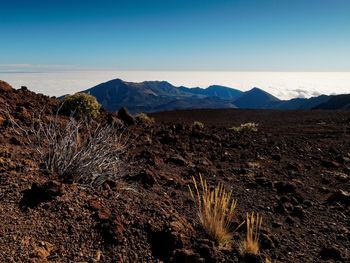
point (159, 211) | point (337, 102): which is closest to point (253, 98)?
point (337, 102)

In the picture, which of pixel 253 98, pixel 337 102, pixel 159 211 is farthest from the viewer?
pixel 253 98

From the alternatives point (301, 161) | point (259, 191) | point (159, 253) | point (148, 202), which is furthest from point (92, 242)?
point (301, 161)

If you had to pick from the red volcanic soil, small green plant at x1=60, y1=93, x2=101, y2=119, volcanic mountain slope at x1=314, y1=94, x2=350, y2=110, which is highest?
volcanic mountain slope at x1=314, y1=94, x2=350, y2=110

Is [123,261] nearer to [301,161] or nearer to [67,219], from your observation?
[67,219]

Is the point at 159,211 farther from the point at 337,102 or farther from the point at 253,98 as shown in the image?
the point at 253,98

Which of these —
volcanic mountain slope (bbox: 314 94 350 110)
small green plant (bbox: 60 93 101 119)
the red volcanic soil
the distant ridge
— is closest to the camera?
the red volcanic soil

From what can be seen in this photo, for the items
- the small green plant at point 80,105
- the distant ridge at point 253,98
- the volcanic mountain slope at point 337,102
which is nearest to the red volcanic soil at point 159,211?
the small green plant at point 80,105

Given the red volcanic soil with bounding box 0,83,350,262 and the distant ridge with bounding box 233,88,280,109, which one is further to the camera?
the distant ridge with bounding box 233,88,280,109

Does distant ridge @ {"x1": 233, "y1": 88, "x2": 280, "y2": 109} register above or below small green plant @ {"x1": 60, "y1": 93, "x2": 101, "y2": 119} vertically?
above

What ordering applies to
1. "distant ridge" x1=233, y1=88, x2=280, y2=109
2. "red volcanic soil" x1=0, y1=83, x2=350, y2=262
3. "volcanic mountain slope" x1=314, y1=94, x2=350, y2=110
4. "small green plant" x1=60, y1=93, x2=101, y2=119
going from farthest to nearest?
"distant ridge" x1=233, y1=88, x2=280, y2=109 → "volcanic mountain slope" x1=314, y1=94, x2=350, y2=110 → "small green plant" x1=60, y1=93, x2=101, y2=119 → "red volcanic soil" x1=0, y1=83, x2=350, y2=262

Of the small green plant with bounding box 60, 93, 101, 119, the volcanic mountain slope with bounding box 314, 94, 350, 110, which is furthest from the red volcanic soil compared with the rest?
the volcanic mountain slope with bounding box 314, 94, 350, 110

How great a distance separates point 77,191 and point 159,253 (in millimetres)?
1129

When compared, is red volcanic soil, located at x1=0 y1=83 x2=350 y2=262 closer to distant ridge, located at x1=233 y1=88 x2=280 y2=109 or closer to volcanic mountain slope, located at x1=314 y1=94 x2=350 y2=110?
volcanic mountain slope, located at x1=314 y1=94 x2=350 y2=110

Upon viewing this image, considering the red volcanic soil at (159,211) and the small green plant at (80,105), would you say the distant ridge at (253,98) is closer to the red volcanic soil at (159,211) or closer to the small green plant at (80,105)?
the small green plant at (80,105)
